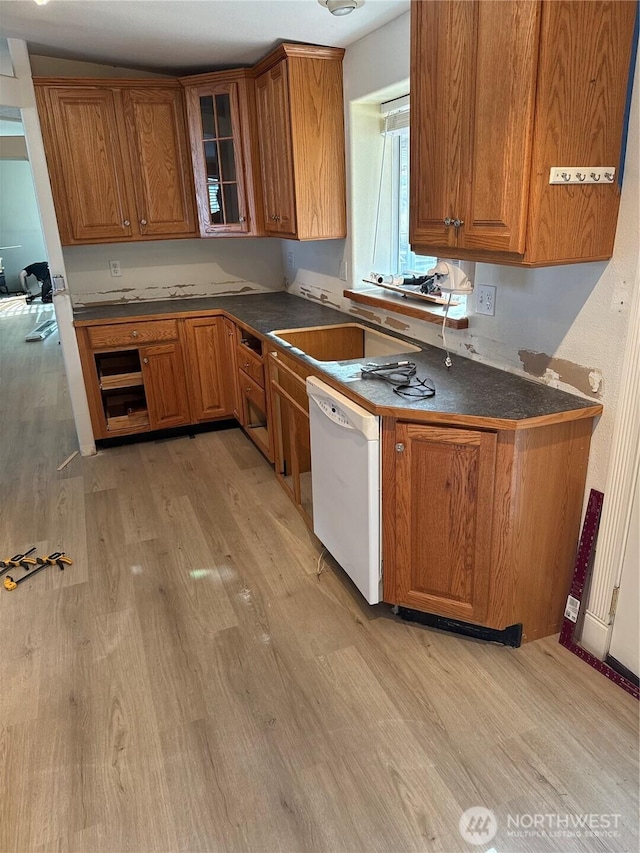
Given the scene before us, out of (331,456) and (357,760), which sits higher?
(331,456)

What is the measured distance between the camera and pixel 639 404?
1.70m

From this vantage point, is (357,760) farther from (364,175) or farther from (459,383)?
(364,175)

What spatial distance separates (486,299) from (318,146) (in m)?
1.55

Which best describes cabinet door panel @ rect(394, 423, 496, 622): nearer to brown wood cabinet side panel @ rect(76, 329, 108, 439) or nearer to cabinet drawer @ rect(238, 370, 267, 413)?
cabinet drawer @ rect(238, 370, 267, 413)

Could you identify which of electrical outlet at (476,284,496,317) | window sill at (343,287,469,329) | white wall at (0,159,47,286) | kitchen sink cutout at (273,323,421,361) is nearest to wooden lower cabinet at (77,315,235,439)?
kitchen sink cutout at (273,323,421,361)

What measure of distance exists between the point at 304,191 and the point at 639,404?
7.33 feet

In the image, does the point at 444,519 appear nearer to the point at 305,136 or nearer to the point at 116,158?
the point at 305,136

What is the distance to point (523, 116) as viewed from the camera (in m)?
1.54

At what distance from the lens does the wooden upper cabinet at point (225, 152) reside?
3.48 meters

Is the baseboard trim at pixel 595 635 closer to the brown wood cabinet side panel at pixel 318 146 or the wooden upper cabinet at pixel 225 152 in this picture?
the brown wood cabinet side panel at pixel 318 146

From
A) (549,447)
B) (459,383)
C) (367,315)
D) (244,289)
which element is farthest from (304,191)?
(549,447)

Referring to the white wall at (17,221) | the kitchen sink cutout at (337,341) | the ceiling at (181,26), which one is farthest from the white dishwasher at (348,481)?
the white wall at (17,221)

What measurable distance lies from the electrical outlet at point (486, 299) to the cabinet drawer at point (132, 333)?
2.13 metres

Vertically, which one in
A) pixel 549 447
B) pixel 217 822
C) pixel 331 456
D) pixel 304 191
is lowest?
pixel 217 822
